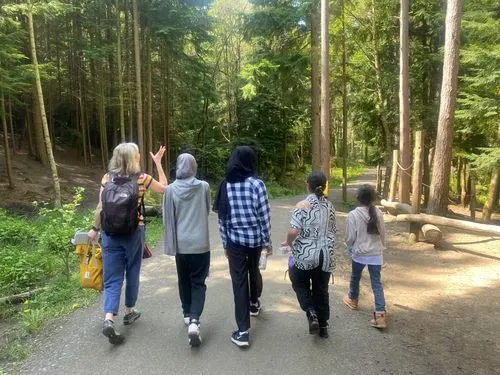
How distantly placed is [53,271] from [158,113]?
67.5 ft

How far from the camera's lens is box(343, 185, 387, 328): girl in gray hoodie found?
4980 mm

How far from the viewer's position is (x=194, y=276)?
448cm

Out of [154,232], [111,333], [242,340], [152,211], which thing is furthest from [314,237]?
[152,211]

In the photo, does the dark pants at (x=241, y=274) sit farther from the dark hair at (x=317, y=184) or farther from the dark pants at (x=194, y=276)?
the dark hair at (x=317, y=184)

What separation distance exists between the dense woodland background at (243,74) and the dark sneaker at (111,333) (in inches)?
343

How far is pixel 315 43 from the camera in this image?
1741cm

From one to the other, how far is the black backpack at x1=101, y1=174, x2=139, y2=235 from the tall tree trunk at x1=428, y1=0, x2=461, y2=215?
8360mm

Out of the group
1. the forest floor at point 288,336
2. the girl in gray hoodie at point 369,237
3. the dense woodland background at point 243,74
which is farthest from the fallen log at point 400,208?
the girl in gray hoodie at point 369,237

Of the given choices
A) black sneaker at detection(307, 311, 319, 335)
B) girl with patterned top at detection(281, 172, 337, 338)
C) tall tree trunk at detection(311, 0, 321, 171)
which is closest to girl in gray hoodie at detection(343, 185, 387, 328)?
girl with patterned top at detection(281, 172, 337, 338)

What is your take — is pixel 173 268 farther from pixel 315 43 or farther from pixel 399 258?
pixel 315 43

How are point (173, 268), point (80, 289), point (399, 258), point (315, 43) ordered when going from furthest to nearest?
point (315, 43) < point (399, 258) < point (173, 268) < point (80, 289)

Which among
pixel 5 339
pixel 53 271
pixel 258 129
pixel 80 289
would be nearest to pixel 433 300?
pixel 80 289

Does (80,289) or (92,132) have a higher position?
(92,132)

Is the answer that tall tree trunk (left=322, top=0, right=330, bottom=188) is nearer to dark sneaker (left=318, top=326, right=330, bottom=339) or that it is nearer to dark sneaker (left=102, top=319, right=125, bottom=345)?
dark sneaker (left=318, top=326, right=330, bottom=339)
